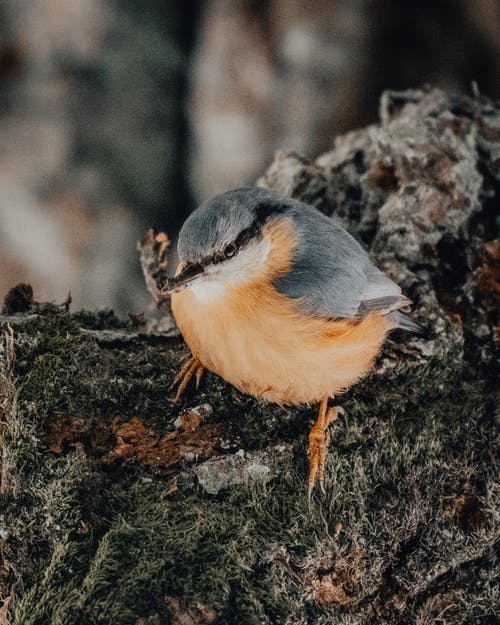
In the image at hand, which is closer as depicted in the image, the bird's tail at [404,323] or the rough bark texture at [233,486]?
the rough bark texture at [233,486]

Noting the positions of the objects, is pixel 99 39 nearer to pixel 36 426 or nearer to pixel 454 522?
pixel 36 426

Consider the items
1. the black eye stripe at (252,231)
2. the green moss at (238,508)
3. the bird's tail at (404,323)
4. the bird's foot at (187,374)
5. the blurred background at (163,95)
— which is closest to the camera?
the green moss at (238,508)

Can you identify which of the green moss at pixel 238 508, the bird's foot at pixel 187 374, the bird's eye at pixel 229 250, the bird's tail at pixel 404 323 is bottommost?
the green moss at pixel 238 508

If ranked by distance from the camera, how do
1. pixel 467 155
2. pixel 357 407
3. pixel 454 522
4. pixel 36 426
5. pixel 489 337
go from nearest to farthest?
pixel 36 426 → pixel 454 522 → pixel 357 407 → pixel 489 337 → pixel 467 155

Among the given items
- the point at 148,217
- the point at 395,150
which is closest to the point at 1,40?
the point at 148,217

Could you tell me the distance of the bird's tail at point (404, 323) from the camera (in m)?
2.54

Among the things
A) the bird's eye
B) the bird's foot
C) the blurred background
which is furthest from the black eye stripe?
the blurred background

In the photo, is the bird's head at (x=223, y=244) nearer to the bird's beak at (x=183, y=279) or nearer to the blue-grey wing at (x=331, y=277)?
A: the bird's beak at (x=183, y=279)

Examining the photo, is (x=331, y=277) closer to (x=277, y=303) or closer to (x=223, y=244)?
(x=277, y=303)

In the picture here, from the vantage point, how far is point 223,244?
7.19 ft

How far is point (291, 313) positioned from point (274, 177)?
1.25 meters

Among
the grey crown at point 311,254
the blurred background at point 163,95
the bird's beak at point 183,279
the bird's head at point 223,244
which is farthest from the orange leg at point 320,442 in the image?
the blurred background at point 163,95

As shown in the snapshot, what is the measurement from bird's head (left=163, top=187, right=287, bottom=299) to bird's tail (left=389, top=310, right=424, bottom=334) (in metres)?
0.57

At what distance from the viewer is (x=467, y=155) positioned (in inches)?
123
